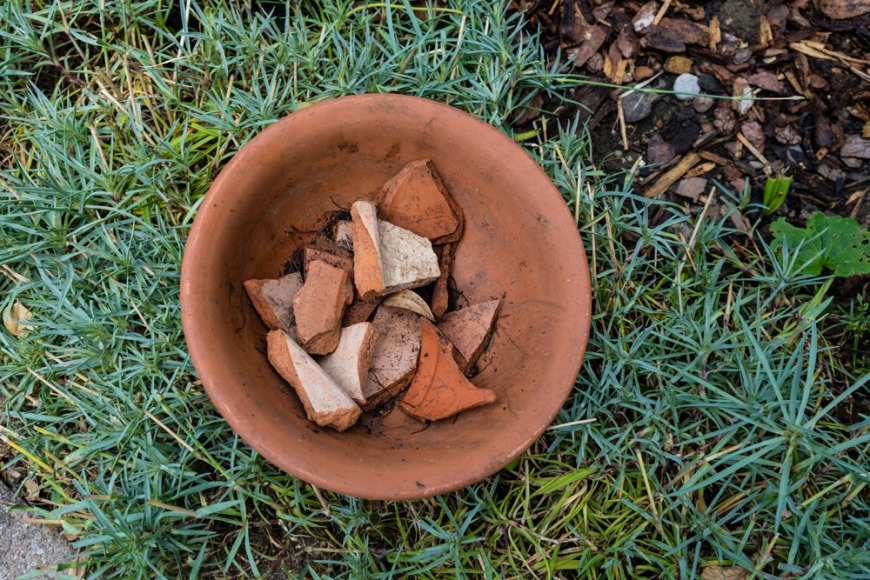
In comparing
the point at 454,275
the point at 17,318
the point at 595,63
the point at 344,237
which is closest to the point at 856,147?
the point at 595,63

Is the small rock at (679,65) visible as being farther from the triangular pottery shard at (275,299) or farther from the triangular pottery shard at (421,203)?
the triangular pottery shard at (275,299)

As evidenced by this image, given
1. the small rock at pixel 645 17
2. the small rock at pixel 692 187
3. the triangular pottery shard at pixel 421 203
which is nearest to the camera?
the triangular pottery shard at pixel 421 203

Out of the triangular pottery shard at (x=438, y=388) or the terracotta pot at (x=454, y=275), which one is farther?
the triangular pottery shard at (x=438, y=388)

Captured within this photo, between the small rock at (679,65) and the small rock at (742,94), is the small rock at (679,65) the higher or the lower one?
the higher one

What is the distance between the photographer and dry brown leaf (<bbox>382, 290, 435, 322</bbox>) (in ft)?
6.07

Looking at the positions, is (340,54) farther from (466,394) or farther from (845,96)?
(845,96)

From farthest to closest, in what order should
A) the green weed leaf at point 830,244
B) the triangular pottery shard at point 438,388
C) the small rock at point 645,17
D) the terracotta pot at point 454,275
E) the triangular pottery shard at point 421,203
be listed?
the small rock at point 645,17 → the green weed leaf at point 830,244 → the triangular pottery shard at point 421,203 → the triangular pottery shard at point 438,388 → the terracotta pot at point 454,275

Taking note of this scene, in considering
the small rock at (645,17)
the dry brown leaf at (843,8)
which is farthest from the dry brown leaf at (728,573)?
the dry brown leaf at (843,8)

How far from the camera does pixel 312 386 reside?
5.45 feet

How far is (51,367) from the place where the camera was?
198 cm

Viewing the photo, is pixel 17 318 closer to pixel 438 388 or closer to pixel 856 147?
pixel 438 388

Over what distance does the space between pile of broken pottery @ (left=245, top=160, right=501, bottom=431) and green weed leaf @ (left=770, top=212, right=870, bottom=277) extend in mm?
1024

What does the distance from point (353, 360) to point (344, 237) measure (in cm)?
39

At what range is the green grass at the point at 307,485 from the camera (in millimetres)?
1856
